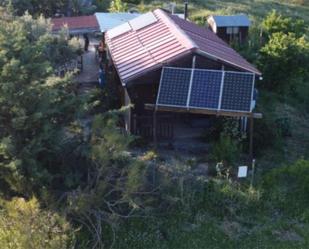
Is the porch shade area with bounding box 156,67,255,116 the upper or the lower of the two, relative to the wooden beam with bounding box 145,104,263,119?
upper

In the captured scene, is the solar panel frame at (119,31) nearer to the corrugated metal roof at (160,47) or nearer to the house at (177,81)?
the corrugated metal roof at (160,47)

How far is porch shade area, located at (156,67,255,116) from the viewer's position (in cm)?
1573

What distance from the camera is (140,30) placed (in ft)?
67.2

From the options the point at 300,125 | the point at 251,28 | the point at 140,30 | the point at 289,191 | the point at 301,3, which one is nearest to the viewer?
the point at 289,191

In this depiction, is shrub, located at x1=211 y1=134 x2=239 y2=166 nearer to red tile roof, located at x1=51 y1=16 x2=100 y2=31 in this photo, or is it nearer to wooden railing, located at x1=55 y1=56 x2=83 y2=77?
wooden railing, located at x1=55 y1=56 x2=83 y2=77

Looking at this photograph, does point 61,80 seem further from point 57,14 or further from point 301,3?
point 301,3

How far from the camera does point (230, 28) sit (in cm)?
2942

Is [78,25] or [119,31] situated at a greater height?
[119,31]

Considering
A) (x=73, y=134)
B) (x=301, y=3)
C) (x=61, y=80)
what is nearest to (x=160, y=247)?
(x=73, y=134)

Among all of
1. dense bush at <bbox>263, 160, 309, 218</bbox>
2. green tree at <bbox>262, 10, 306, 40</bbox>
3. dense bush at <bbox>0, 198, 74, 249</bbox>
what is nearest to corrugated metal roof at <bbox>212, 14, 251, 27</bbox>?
Result: green tree at <bbox>262, 10, 306, 40</bbox>

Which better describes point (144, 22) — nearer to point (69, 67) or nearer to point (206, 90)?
point (69, 67)

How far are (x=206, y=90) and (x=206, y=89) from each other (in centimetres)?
5

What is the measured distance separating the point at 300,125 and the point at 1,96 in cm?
1435

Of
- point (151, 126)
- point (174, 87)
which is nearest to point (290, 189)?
point (174, 87)
